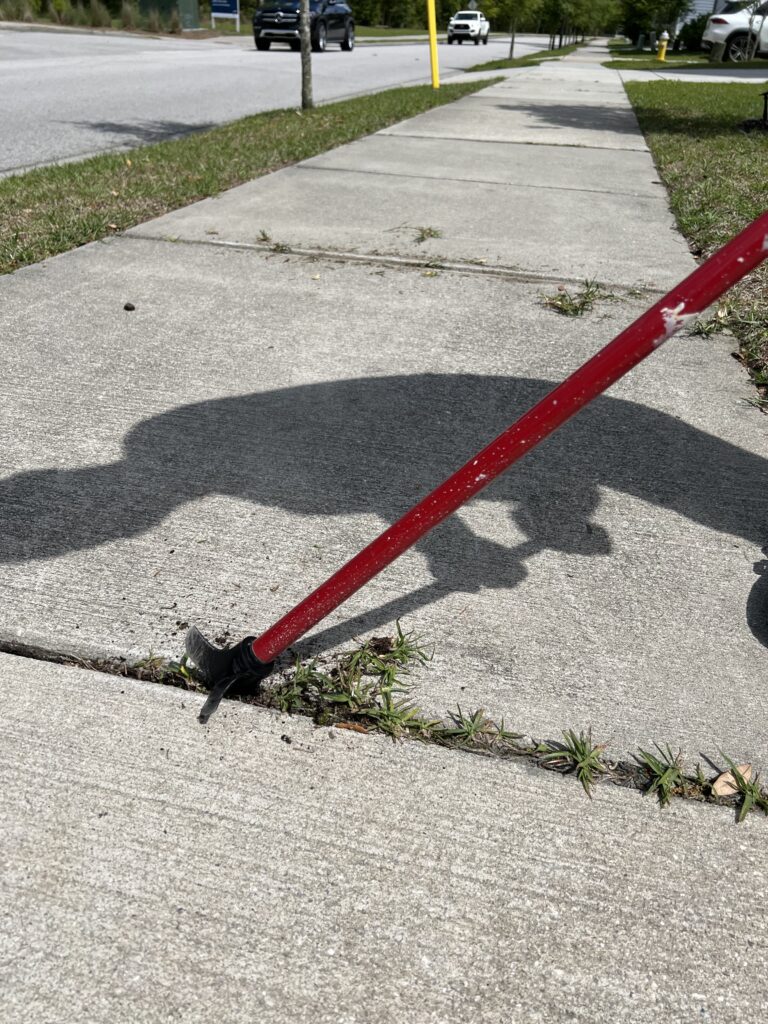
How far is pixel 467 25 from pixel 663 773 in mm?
50470

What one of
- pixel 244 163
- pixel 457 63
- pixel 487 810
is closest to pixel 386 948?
pixel 487 810

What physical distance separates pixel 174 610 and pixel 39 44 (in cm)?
2319

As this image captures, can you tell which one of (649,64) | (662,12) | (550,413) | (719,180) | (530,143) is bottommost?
(550,413)

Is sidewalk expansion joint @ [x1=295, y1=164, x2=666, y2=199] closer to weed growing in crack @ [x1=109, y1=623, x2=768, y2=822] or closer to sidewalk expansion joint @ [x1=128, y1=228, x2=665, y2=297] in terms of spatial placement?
sidewalk expansion joint @ [x1=128, y1=228, x2=665, y2=297]

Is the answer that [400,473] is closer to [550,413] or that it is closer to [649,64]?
[550,413]

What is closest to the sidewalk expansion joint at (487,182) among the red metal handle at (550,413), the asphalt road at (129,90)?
the asphalt road at (129,90)

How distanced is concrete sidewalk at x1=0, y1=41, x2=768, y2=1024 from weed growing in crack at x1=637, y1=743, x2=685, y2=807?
4cm

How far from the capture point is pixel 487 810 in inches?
61.2

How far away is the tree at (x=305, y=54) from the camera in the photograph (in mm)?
9113

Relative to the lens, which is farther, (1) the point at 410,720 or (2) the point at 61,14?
(2) the point at 61,14

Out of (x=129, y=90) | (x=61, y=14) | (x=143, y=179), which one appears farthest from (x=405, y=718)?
(x=61, y=14)

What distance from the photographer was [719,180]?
21.6 feet

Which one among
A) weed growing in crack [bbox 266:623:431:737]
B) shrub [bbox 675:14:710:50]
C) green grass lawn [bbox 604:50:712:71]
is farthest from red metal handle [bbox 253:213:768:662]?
shrub [bbox 675:14:710:50]

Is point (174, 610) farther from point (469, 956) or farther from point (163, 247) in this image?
point (163, 247)
